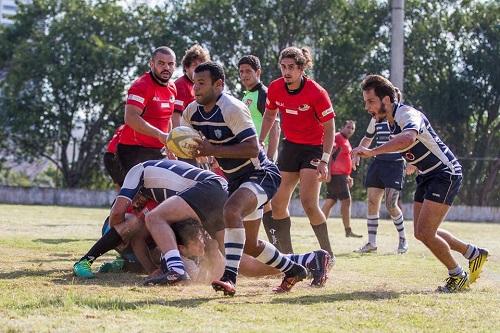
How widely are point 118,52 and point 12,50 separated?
6.24 meters

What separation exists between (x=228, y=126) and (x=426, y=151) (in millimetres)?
1976

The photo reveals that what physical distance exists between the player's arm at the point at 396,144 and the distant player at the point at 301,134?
1290 mm

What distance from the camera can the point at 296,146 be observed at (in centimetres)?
941

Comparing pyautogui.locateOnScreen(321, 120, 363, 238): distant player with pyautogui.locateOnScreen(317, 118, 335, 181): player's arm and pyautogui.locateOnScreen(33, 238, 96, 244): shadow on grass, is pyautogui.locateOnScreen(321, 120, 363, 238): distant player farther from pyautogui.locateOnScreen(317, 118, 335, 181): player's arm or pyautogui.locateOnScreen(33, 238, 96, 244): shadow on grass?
pyautogui.locateOnScreen(317, 118, 335, 181): player's arm

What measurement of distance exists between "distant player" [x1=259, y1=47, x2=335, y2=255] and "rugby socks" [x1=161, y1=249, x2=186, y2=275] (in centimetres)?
200

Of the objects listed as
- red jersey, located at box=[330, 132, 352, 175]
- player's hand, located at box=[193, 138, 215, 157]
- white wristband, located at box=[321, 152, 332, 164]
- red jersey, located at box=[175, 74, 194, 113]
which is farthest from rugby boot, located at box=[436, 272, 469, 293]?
red jersey, located at box=[330, 132, 352, 175]

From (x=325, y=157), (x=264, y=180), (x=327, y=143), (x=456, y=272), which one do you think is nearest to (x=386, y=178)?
(x=327, y=143)

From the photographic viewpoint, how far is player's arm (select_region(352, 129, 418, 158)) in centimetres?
758

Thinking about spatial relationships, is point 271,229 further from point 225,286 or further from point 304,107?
point 225,286

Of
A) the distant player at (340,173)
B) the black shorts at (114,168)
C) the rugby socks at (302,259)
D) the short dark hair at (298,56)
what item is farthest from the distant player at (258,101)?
the distant player at (340,173)

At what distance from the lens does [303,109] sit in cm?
924

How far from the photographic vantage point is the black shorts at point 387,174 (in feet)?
43.7

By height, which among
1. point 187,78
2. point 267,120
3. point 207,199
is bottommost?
point 207,199

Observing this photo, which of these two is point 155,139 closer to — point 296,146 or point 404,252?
point 296,146
